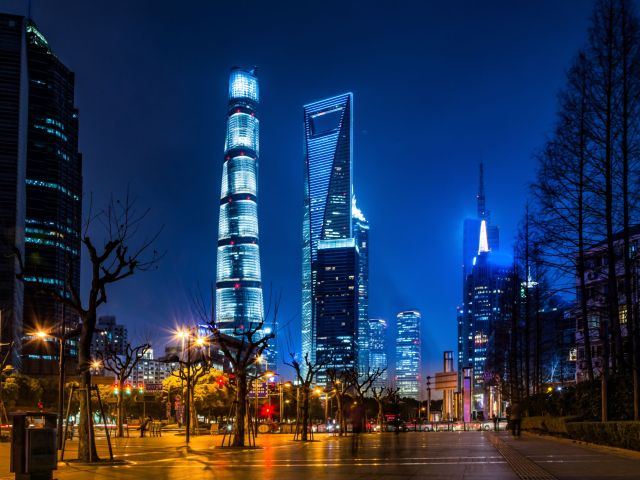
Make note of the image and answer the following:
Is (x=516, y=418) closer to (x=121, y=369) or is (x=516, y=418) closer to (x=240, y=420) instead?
(x=240, y=420)

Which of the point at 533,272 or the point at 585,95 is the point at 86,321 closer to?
the point at 585,95

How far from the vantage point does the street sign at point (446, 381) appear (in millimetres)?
105188

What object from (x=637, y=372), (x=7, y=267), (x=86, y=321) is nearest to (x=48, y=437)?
(x=86, y=321)

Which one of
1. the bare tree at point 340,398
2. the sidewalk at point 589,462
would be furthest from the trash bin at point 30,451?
the bare tree at point 340,398

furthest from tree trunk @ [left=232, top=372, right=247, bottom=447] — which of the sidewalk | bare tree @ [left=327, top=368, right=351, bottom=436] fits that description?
bare tree @ [left=327, top=368, right=351, bottom=436]

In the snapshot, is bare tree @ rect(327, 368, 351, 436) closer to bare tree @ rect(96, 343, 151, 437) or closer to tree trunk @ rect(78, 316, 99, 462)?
bare tree @ rect(96, 343, 151, 437)

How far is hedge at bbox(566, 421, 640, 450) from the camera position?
19.0m

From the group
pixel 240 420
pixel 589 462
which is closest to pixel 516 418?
pixel 240 420

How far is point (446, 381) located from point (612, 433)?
87.1 meters

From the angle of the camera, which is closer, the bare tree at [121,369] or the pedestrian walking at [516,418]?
Result: the pedestrian walking at [516,418]

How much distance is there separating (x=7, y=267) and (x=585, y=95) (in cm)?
15550

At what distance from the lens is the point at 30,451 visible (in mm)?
13242

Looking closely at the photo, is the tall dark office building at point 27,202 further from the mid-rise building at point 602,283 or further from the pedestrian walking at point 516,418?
the pedestrian walking at point 516,418

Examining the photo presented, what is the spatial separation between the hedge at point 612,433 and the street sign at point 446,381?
80.6m
